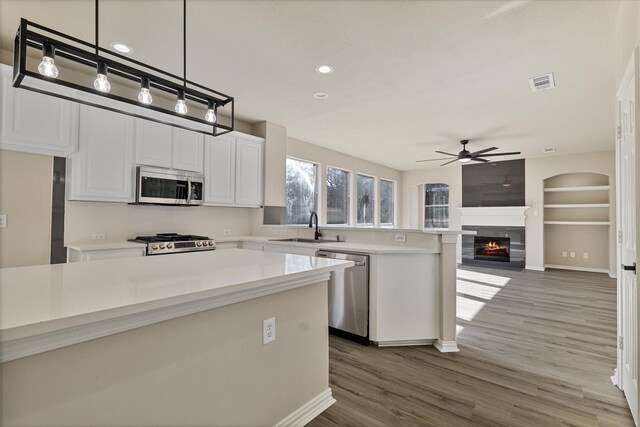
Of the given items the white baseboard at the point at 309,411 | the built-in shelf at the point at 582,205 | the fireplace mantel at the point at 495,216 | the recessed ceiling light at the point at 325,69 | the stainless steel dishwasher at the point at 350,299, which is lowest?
the white baseboard at the point at 309,411

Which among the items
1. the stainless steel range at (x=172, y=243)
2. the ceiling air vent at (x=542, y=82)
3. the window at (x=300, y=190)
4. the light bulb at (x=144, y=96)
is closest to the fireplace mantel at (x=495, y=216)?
the window at (x=300, y=190)

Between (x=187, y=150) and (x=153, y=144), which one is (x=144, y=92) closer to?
(x=153, y=144)

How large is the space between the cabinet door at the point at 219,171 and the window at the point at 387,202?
206 inches

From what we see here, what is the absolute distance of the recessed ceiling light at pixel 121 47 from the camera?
2.67 m

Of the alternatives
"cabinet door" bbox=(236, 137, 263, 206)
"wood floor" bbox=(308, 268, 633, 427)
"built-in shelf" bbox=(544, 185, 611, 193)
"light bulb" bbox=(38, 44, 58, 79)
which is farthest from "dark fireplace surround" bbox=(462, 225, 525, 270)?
"light bulb" bbox=(38, 44, 58, 79)

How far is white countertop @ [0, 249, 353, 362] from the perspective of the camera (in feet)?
2.90

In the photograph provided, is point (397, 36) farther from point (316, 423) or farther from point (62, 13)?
point (316, 423)

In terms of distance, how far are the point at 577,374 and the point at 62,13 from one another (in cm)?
478

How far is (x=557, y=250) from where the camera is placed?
7.57 meters

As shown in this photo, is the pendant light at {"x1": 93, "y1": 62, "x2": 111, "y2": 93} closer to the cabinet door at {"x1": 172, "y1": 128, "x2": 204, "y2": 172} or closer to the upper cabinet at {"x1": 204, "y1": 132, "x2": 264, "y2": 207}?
the cabinet door at {"x1": 172, "y1": 128, "x2": 204, "y2": 172}

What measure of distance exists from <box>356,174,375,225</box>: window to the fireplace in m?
2.78

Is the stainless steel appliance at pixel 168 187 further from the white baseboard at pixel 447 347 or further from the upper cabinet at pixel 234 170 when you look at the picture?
the white baseboard at pixel 447 347

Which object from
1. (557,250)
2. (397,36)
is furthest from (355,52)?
(557,250)

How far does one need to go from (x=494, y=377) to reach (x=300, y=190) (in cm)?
449
